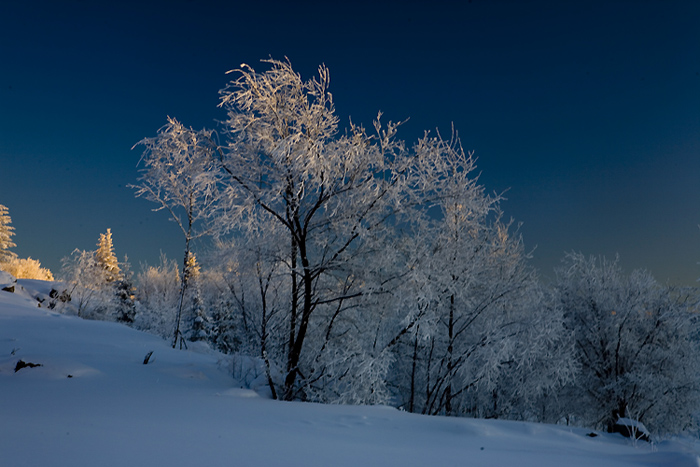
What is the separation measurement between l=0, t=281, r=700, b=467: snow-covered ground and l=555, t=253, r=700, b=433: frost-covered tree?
849 centimetres

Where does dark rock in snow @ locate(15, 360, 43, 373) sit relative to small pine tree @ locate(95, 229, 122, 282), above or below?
below

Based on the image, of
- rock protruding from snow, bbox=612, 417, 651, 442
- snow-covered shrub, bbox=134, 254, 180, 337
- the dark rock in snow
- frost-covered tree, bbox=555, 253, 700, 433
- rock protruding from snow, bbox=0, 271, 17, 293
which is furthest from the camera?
snow-covered shrub, bbox=134, 254, 180, 337

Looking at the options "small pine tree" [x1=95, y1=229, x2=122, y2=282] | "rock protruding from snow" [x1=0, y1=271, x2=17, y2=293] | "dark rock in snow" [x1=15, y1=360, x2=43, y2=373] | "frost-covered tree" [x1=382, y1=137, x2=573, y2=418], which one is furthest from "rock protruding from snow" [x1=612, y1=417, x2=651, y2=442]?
"small pine tree" [x1=95, y1=229, x2=122, y2=282]

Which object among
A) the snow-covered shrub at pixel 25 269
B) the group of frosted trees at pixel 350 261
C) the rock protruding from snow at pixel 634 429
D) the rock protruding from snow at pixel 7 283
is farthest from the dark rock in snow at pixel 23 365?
the snow-covered shrub at pixel 25 269

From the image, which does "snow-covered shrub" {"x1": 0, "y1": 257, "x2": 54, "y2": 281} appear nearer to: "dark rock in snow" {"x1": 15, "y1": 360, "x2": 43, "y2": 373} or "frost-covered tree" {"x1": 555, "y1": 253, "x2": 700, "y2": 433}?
"dark rock in snow" {"x1": 15, "y1": 360, "x2": 43, "y2": 373}

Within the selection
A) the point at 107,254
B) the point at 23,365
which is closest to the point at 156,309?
the point at 107,254

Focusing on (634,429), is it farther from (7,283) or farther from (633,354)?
(7,283)

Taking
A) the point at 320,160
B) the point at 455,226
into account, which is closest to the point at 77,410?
the point at 320,160

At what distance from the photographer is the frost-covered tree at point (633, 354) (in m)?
12.5

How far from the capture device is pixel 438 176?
770 centimetres

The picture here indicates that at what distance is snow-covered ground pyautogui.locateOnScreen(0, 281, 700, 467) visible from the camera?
109 inches

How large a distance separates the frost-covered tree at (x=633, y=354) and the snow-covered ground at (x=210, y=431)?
8.49m

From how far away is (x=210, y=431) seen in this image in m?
3.46

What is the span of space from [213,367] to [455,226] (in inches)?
234
